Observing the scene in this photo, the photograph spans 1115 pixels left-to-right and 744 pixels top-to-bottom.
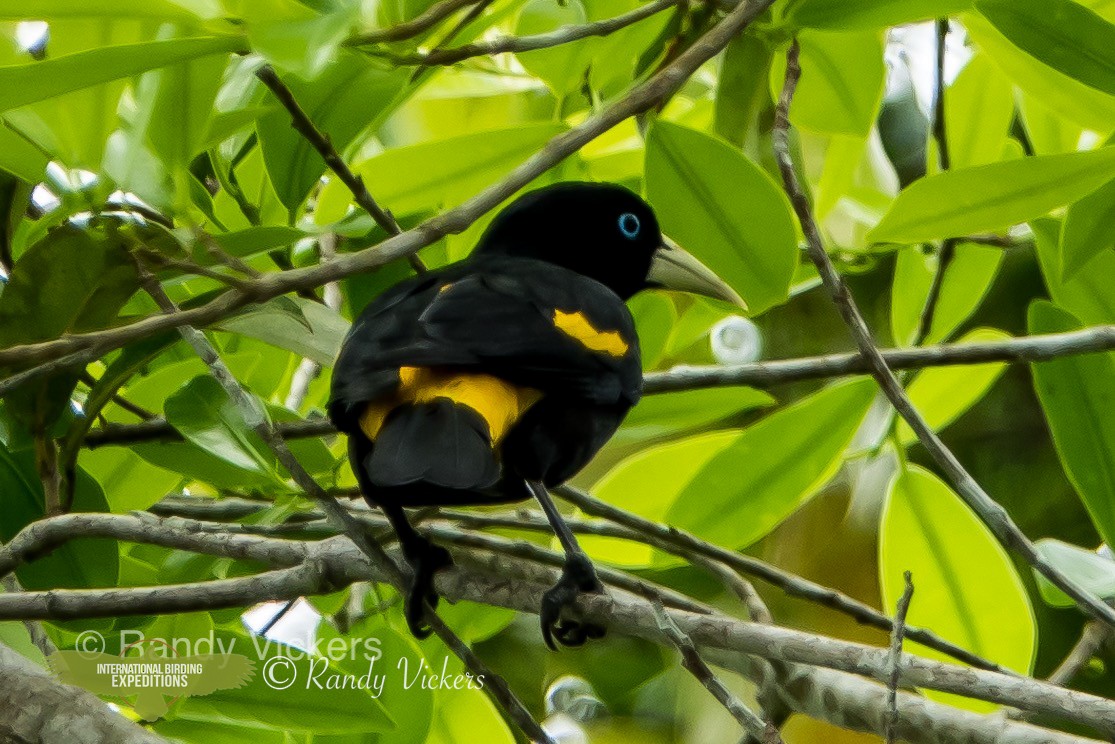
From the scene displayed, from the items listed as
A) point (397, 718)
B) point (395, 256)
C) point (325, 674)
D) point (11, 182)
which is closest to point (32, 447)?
point (11, 182)

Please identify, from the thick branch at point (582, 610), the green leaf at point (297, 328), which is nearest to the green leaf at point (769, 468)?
the thick branch at point (582, 610)

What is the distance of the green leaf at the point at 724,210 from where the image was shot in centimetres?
190

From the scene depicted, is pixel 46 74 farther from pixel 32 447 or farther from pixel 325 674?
pixel 325 674

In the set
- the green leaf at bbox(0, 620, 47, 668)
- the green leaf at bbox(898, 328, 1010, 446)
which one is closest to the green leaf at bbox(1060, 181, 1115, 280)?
the green leaf at bbox(898, 328, 1010, 446)

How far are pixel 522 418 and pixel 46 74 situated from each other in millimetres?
982

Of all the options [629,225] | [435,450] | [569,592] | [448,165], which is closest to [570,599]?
[569,592]

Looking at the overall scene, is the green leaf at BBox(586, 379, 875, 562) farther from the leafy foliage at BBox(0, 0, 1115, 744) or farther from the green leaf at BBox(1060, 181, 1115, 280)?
the green leaf at BBox(1060, 181, 1115, 280)

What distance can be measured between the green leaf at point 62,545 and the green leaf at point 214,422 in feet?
1.02

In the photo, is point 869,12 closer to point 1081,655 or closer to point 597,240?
point 1081,655

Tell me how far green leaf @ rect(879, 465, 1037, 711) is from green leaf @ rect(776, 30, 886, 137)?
0.61 m

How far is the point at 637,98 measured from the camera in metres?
1.66

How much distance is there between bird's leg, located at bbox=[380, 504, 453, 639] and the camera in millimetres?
2129

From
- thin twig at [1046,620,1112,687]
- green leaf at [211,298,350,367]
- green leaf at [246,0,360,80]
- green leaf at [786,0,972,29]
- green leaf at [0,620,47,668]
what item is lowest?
green leaf at [0,620,47,668]

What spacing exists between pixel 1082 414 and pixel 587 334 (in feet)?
2.70
